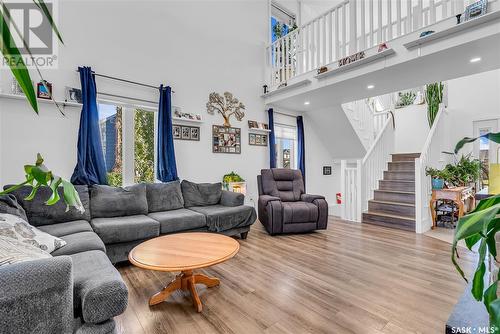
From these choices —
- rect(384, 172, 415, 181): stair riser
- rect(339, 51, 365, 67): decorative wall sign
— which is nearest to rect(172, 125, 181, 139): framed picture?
rect(339, 51, 365, 67): decorative wall sign

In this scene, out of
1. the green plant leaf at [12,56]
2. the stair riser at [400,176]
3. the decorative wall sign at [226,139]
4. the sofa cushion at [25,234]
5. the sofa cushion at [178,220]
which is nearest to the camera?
A: the green plant leaf at [12,56]

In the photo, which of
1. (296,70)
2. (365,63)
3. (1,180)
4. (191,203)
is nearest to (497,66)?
(365,63)

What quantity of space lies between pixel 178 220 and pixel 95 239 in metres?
0.98

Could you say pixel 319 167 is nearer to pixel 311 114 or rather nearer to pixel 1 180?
pixel 311 114

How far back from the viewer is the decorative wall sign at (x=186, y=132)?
405 cm

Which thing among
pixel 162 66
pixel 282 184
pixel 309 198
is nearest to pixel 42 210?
pixel 162 66

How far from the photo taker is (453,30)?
2717 mm

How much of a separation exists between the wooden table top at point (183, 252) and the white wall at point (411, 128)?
587 centimetres

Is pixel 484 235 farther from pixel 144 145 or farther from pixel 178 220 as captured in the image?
Answer: pixel 144 145

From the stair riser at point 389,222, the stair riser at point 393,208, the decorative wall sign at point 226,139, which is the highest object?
the decorative wall sign at point 226,139

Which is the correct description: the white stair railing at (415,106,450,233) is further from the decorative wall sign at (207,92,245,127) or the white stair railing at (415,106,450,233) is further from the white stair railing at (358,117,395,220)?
the decorative wall sign at (207,92,245,127)

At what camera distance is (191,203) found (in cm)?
370

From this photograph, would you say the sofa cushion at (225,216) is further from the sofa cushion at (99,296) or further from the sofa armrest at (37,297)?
the sofa armrest at (37,297)

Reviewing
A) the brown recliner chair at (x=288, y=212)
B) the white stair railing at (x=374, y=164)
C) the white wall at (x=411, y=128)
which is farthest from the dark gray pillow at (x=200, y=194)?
the white wall at (x=411, y=128)
